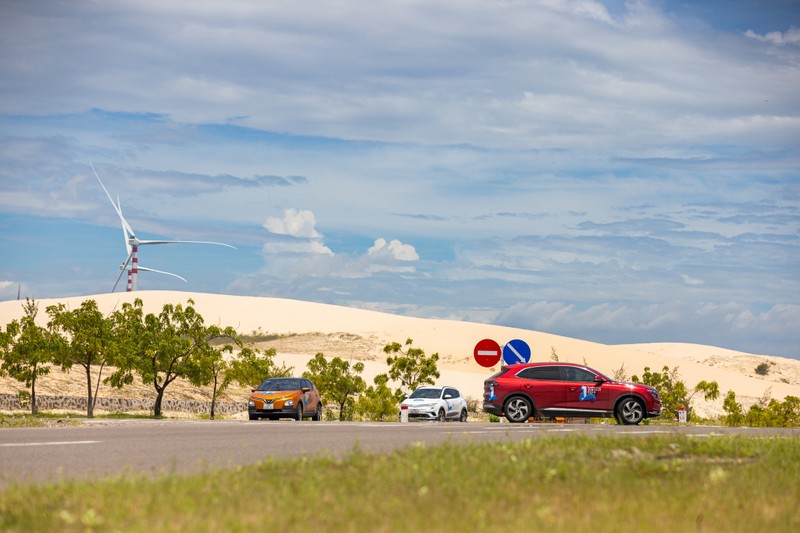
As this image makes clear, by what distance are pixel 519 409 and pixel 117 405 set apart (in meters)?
23.2

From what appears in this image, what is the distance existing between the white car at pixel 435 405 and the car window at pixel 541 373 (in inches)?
302

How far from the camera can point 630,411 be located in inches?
1114

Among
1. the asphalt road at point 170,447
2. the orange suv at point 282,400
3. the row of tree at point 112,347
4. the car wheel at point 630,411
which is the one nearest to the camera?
the asphalt road at point 170,447

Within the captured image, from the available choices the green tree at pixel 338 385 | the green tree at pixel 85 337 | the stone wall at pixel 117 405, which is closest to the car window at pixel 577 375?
the green tree at pixel 338 385

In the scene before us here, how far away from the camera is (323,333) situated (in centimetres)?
10150

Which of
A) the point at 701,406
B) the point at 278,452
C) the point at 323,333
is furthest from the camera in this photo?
Answer: the point at 323,333

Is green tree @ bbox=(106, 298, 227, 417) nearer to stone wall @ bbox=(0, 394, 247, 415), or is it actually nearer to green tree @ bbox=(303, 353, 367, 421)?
stone wall @ bbox=(0, 394, 247, 415)

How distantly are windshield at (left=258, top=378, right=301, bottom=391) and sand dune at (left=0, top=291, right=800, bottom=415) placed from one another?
113 ft

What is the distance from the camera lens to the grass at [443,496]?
833 centimetres

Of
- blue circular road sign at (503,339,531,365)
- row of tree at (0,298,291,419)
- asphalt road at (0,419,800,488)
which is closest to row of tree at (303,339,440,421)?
row of tree at (0,298,291,419)

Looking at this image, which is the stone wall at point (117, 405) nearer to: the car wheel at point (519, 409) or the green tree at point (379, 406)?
the green tree at point (379, 406)

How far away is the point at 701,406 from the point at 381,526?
66.5m

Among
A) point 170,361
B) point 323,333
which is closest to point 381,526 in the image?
point 170,361

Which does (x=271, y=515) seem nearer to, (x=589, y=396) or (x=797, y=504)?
(x=797, y=504)
